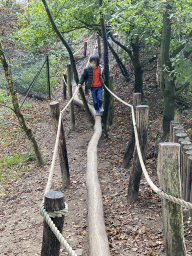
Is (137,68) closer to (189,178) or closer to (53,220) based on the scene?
(189,178)

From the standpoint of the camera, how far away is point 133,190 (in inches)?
187

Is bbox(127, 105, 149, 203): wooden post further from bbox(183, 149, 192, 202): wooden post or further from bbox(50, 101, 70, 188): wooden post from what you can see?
bbox(50, 101, 70, 188): wooden post

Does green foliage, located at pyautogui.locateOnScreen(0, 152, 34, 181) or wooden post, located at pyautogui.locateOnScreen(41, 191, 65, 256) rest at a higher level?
wooden post, located at pyautogui.locateOnScreen(41, 191, 65, 256)

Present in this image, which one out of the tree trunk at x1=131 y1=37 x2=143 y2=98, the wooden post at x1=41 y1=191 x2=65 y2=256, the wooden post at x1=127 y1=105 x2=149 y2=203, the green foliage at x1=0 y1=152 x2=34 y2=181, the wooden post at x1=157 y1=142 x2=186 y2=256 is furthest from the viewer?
the tree trunk at x1=131 y1=37 x2=143 y2=98

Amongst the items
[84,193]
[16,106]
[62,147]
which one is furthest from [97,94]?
[84,193]

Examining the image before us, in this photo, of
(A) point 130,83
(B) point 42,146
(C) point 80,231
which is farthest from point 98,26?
(C) point 80,231

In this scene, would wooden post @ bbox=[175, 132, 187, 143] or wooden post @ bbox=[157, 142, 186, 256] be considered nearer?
wooden post @ bbox=[157, 142, 186, 256]

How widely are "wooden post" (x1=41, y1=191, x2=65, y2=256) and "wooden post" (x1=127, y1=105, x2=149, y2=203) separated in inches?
107

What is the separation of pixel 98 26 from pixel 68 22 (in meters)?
1.27

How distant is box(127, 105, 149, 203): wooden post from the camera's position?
4.43 m

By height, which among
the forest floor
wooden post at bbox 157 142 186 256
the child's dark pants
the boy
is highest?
the boy

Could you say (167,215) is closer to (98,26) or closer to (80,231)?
(80,231)

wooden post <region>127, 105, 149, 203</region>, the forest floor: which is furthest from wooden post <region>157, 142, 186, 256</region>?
wooden post <region>127, 105, 149, 203</region>

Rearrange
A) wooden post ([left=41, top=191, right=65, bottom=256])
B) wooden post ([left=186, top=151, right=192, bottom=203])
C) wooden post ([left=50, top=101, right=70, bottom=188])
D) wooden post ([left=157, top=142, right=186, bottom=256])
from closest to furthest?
wooden post ([left=41, top=191, right=65, bottom=256]), wooden post ([left=157, top=142, right=186, bottom=256]), wooden post ([left=186, top=151, right=192, bottom=203]), wooden post ([left=50, top=101, right=70, bottom=188])
